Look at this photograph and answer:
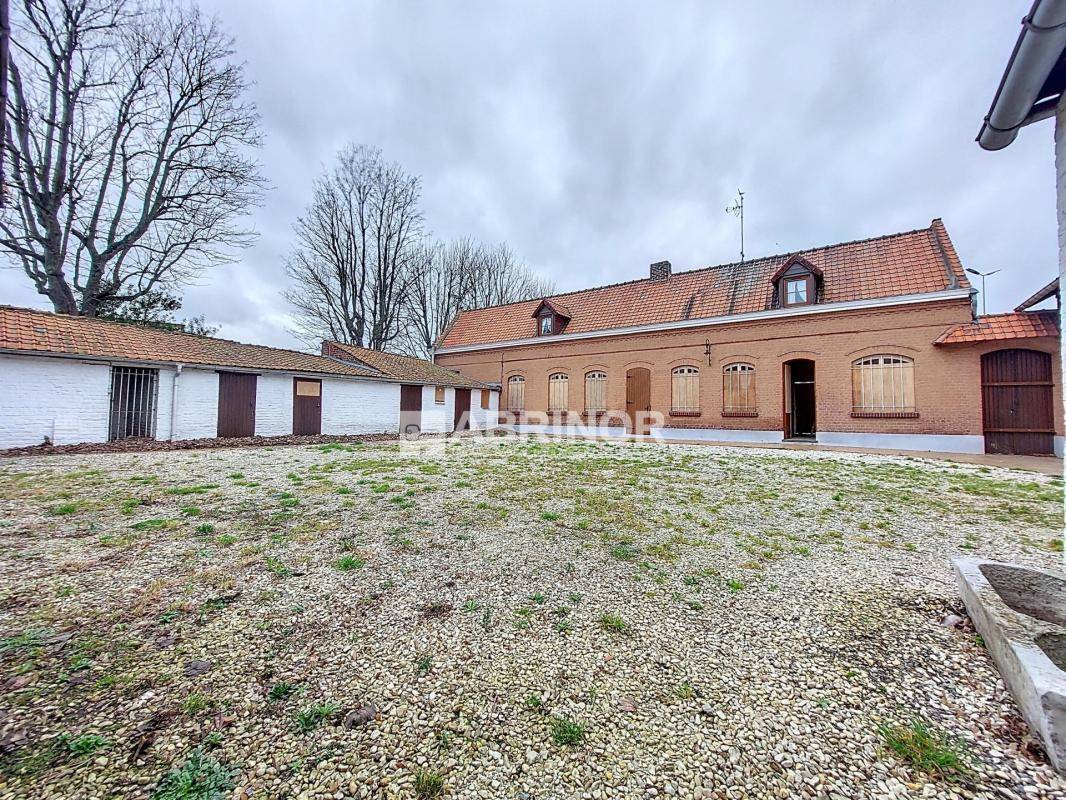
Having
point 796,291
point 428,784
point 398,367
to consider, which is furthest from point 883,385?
point 398,367

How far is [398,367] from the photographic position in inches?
752

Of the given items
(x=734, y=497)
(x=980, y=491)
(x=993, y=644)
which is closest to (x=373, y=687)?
(x=993, y=644)

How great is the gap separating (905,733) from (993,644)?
1.00 m

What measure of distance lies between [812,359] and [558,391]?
1035 cm

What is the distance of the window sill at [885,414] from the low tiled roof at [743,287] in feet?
12.1

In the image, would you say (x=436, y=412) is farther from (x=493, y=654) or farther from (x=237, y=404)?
(x=493, y=654)

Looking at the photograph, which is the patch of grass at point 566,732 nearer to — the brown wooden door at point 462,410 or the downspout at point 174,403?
the downspout at point 174,403

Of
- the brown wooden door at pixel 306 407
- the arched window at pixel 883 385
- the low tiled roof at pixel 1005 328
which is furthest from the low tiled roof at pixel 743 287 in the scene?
the brown wooden door at pixel 306 407

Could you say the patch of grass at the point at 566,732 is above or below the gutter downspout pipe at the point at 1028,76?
below

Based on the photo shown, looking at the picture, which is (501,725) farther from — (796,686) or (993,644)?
(993,644)

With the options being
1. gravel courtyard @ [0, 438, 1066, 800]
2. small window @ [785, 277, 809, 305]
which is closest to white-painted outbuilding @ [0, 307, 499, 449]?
gravel courtyard @ [0, 438, 1066, 800]

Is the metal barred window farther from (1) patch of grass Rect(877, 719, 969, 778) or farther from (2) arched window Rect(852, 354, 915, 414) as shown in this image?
(2) arched window Rect(852, 354, 915, 414)

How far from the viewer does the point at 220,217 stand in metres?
16.4

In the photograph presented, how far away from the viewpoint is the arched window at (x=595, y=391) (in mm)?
18766
